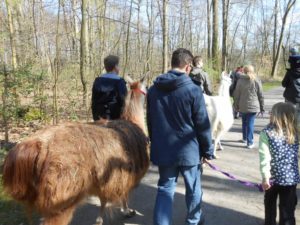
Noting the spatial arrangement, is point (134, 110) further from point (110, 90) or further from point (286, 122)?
point (286, 122)

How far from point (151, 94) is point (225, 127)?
3551mm

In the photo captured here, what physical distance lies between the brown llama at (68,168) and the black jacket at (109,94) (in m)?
1.28

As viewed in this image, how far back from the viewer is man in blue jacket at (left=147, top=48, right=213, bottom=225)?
359 cm

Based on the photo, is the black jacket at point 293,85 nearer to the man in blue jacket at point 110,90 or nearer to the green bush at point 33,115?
the man in blue jacket at point 110,90

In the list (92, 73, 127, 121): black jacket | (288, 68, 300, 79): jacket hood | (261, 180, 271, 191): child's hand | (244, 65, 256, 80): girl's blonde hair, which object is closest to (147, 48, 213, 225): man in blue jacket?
(261, 180, 271, 191): child's hand

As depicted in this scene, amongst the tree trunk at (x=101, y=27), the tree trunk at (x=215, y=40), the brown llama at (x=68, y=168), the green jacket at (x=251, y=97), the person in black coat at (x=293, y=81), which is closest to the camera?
the brown llama at (x=68, y=168)

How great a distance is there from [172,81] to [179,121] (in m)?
0.41

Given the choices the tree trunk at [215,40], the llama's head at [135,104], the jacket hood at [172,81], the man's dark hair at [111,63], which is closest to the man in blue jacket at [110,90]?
the man's dark hair at [111,63]

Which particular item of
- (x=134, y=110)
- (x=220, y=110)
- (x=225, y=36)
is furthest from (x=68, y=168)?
(x=225, y=36)

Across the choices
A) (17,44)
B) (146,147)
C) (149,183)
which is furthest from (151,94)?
(17,44)

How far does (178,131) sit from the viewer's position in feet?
12.0

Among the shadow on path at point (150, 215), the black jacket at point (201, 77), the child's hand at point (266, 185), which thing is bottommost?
the shadow on path at point (150, 215)

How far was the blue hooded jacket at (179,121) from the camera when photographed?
11.8 feet

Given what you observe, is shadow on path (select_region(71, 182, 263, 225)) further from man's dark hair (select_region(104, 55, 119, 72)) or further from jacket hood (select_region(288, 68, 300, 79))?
jacket hood (select_region(288, 68, 300, 79))
